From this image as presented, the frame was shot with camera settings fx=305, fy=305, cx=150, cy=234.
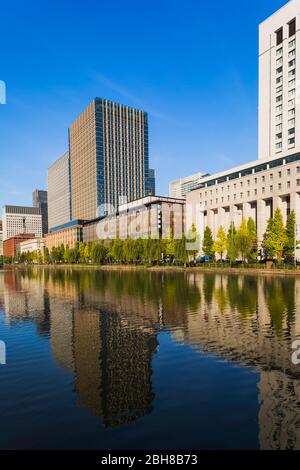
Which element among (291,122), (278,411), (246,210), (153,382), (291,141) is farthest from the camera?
(246,210)

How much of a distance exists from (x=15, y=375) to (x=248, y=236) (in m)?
71.4

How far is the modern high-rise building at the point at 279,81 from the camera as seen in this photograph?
88375 mm

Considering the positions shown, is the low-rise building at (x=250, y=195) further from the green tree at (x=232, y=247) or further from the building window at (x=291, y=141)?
the building window at (x=291, y=141)

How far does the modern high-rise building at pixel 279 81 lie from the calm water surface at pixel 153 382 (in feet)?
256

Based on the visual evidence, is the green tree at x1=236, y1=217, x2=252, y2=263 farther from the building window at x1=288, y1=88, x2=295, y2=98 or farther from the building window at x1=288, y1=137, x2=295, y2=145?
the building window at x1=288, y1=88, x2=295, y2=98

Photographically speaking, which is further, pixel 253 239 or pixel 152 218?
pixel 152 218

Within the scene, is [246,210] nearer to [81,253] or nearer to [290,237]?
[290,237]

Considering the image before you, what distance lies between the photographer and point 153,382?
41.1ft

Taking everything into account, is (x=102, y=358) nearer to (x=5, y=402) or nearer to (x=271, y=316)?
(x=5, y=402)

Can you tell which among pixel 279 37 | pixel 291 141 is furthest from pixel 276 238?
pixel 279 37

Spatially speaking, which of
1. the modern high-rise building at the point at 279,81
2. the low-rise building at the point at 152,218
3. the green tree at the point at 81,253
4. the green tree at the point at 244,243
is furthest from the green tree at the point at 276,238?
the green tree at the point at 81,253

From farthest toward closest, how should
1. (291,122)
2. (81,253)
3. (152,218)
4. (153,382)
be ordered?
(81,253) → (152,218) → (291,122) → (153,382)

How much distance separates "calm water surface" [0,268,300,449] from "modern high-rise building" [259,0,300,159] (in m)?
77.9

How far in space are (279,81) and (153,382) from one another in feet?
349
